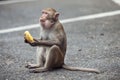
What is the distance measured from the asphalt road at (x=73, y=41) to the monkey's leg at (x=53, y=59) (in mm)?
95

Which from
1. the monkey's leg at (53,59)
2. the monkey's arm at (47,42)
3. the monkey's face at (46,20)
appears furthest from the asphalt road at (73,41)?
the monkey's face at (46,20)

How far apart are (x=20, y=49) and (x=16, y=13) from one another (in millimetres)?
3787

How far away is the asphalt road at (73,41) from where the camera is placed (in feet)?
20.4

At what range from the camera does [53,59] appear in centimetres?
603

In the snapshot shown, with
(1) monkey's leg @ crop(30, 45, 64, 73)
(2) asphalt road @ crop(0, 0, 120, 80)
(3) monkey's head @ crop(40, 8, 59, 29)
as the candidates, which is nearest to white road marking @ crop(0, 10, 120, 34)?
(2) asphalt road @ crop(0, 0, 120, 80)

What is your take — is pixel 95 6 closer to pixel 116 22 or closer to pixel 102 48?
pixel 116 22

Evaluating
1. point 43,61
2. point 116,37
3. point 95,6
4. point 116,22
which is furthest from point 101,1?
point 43,61

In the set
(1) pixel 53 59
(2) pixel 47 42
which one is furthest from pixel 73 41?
(2) pixel 47 42

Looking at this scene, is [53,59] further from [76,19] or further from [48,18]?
[76,19]

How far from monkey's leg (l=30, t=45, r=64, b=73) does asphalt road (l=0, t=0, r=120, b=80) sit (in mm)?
95

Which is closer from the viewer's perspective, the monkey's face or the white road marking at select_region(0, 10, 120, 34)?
the monkey's face

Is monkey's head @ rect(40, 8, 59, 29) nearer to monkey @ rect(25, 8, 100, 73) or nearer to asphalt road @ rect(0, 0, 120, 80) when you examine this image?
monkey @ rect(25, 8, 100, 73)

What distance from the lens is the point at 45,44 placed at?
5930 millimetres

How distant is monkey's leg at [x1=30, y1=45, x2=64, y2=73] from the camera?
594cm
